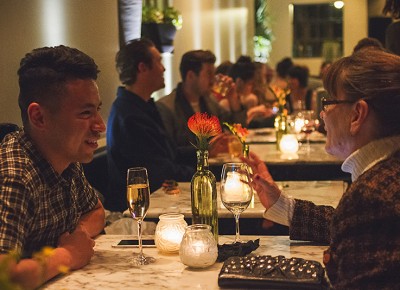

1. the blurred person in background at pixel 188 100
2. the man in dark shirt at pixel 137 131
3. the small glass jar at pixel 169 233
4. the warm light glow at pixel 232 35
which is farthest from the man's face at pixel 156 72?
the warm light glow at pixel 232 35

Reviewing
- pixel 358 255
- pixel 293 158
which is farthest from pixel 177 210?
pixel 293 158

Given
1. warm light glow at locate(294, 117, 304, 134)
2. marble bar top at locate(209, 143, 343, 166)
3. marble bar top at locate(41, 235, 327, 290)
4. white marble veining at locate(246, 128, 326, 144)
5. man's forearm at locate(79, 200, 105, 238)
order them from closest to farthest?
marble bar top at locate(41, 235, 327, 290), man's forearm at locate(79, 200, 105, 238), marble bar top at locate(209, 143, 343, 166), warm light glow at locate(294, 117, 304, 134), white marble veining at locate(246, 128, 326, 144)

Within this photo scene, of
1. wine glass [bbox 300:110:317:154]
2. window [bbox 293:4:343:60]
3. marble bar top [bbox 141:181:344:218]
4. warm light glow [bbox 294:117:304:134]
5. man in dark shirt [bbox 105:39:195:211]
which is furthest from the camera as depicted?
window [bbox 293:4:343:60]

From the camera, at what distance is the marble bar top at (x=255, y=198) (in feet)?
9.34

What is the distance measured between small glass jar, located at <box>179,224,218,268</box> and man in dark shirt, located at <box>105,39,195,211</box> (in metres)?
2.15

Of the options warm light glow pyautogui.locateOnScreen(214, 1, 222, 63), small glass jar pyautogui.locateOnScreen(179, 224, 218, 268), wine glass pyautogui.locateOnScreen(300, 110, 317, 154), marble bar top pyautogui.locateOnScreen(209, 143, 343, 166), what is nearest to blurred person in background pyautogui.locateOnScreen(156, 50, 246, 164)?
marble bar top pyautogui.locateOnScreen(209, 143, 343, 166)

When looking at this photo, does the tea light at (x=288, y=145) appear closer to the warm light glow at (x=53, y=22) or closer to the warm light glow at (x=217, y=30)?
the warm light glow at (x=53, y=22)

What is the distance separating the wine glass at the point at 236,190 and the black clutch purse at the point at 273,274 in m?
0.40

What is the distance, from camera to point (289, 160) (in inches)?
169

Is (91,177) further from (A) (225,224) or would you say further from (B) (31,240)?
(B) (31,240)

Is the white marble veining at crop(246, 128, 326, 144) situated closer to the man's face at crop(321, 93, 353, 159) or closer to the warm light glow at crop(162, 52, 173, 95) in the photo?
the warm light glow at crop(162, 52, 173, 95)

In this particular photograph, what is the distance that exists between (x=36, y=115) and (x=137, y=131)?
2184 millimetres

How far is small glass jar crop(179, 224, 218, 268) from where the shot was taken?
6.43ft

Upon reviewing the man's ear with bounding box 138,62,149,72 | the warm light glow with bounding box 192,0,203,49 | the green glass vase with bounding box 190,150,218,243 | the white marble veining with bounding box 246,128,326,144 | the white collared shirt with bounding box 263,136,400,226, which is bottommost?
the white marble veining with bounding box 246,128,326,144
